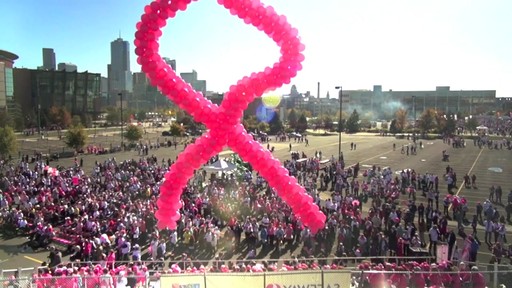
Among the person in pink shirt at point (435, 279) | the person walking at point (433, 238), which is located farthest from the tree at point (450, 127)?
the person in pink shirt at point (435, 279)

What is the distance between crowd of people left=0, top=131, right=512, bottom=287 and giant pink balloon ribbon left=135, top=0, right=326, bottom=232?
3.48 m

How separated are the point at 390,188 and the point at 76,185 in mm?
18583

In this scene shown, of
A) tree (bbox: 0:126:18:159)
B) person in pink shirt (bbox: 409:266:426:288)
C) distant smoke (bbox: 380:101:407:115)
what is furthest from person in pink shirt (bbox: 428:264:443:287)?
distant smoke (bbox: 380:101:407:115)

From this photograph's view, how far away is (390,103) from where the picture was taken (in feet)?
549

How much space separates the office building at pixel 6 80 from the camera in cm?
7625

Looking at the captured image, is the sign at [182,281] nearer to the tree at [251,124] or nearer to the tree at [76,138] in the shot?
the tree at [76,138]

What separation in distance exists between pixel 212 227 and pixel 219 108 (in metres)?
9.06

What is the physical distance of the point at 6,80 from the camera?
85.8 meters

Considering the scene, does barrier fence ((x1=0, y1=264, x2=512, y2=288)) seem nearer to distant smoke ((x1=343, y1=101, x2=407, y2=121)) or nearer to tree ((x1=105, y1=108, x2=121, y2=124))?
tree ((x1=105, y1=108, x2=121, y2=124))

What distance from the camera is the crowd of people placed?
14969mm

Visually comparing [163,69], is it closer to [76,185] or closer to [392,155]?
[76,185]

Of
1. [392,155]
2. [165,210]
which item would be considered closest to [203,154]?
[165,210]

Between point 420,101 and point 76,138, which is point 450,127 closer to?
point 76,138

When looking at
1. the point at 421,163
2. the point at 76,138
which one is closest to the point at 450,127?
the point at 421,163
